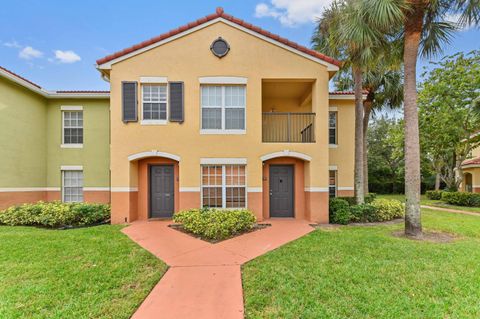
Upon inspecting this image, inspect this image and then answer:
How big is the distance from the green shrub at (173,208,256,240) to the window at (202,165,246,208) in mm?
766

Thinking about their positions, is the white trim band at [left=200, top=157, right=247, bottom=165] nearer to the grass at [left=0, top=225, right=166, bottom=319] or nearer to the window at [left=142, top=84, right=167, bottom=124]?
the window at [left=142, top=84, right=167, bottom=124]

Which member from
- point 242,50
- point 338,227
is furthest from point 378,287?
point 242,50

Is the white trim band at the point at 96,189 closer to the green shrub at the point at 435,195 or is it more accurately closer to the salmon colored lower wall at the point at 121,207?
the salmon colored lower wall at the point at 121,207

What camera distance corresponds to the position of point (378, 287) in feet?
14.1

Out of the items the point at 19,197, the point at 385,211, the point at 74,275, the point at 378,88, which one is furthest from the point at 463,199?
the point at 19,197

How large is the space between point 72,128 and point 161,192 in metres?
6.70

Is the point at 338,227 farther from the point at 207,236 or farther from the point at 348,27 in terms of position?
the point at 348,27

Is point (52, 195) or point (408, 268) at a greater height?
point (52, 195)

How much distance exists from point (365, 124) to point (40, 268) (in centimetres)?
1659

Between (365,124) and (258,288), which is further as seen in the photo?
(365,124)

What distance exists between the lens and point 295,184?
1007cm

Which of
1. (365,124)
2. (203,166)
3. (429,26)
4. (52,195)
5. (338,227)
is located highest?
(429,26)

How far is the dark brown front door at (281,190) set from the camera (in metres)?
10.1

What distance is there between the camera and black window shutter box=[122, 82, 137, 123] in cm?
925
